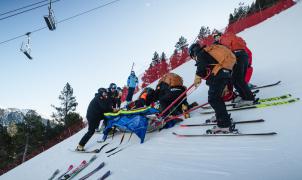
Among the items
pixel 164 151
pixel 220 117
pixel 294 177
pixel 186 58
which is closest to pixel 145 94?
pixel 164 151

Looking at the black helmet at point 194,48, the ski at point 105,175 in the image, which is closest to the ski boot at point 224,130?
the black helmet at point 194,48

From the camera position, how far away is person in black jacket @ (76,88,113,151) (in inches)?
274

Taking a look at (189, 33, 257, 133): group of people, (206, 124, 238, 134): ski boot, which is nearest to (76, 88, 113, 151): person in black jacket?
(189, 33, 257, 133): group of people

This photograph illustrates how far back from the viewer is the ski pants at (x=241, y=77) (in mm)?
5301

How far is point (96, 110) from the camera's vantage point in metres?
7.03

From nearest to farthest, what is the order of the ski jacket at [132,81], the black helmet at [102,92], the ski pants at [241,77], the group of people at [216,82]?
1. the group of people at [216,82]
2. the ski pants at [241,77]
3. the black helmet at [102,92]
4. the ski jacket at [132,81]

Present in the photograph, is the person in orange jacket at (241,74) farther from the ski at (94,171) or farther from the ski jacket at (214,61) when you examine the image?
the ski at (94,171)

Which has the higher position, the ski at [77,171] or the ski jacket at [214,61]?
the ski jacket at [214,61]

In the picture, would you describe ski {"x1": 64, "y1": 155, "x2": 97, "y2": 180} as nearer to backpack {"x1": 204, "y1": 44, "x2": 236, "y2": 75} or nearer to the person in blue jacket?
backpack {"x1": 204, "y1": 44, "x2": 236, "y2": 75}

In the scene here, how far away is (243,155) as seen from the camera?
3.42m

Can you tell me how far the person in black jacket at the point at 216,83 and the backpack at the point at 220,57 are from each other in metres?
0.06

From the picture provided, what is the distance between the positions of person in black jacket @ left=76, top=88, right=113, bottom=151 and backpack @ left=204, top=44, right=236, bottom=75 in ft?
11.9

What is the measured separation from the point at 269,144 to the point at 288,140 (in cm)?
26

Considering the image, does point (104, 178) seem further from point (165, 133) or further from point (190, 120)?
point (190, 120)
